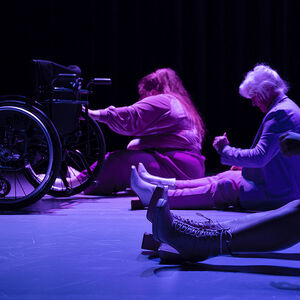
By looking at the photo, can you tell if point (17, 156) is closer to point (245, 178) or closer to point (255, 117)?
point (245, 178)

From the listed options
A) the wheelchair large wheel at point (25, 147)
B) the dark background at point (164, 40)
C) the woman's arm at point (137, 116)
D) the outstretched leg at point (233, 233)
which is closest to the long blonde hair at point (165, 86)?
the woman's arm at point (137, 116)

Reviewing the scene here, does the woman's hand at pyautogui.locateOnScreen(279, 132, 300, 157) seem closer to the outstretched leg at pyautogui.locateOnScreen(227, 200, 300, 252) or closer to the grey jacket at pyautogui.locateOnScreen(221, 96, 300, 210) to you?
the outstretched leg at pyautogui.locateOnScreen(227, 200, 300, 252)

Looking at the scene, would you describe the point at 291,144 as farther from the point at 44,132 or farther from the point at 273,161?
the point at 44,132

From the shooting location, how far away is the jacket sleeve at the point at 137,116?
9.53 ft

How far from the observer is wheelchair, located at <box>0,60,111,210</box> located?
2.31 m

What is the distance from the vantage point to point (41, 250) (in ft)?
5.02

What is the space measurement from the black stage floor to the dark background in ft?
10.2

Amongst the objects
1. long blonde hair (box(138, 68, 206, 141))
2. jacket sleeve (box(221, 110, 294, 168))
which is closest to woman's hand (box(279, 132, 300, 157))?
jacket sleeve (box(221, 110, 294, 168))

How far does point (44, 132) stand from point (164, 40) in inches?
112

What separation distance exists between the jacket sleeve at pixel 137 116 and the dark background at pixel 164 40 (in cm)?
196

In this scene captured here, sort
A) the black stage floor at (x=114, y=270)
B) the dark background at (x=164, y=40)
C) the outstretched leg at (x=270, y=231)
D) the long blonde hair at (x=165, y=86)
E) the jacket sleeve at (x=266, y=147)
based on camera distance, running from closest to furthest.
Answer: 1. the black stage floor at (x=114, y=270)
2. the outstretched leg at (x=270, y=231)
3. the jacket sleeve at (x=266, y=147)
4. the long blonde hair at (x=165, y=86)
5. the dark background at (x=164, y=40)

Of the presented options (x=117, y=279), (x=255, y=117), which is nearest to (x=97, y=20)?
(x=255, y=117)

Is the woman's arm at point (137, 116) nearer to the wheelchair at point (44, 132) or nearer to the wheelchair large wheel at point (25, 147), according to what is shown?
the wheelchair at point (44, 132)

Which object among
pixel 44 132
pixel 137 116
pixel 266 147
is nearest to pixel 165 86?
pixel 137 116
